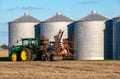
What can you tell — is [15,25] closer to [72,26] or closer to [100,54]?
[72,26]

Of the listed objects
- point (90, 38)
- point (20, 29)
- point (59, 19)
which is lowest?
point (90, 38)

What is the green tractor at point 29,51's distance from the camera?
33.2 meters

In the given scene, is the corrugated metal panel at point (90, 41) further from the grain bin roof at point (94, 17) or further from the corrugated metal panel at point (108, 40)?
the grain bin roof at point (94, 17)

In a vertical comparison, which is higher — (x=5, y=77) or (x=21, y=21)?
→ (x=21, y=21)

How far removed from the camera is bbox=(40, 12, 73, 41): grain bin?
46844 millimetres

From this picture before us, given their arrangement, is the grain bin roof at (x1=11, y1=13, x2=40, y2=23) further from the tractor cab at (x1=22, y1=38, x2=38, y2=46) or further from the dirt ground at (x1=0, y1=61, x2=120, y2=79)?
the dirt ground at (x1=0, y1=61, x2=120, y2=79)

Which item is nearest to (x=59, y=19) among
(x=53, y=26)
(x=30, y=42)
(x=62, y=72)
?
(x=53, y=26)

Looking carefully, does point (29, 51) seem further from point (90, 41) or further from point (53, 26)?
point (53, 26)

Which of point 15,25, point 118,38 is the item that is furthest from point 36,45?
point 15,25

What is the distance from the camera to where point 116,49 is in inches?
1682

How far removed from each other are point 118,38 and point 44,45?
11116mm

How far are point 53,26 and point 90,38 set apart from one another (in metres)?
5.11

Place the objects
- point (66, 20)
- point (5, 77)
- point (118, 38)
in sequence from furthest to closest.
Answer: point (66, 20)
point (118, 38)
point (5, 77)

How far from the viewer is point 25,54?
33406 millimetres
